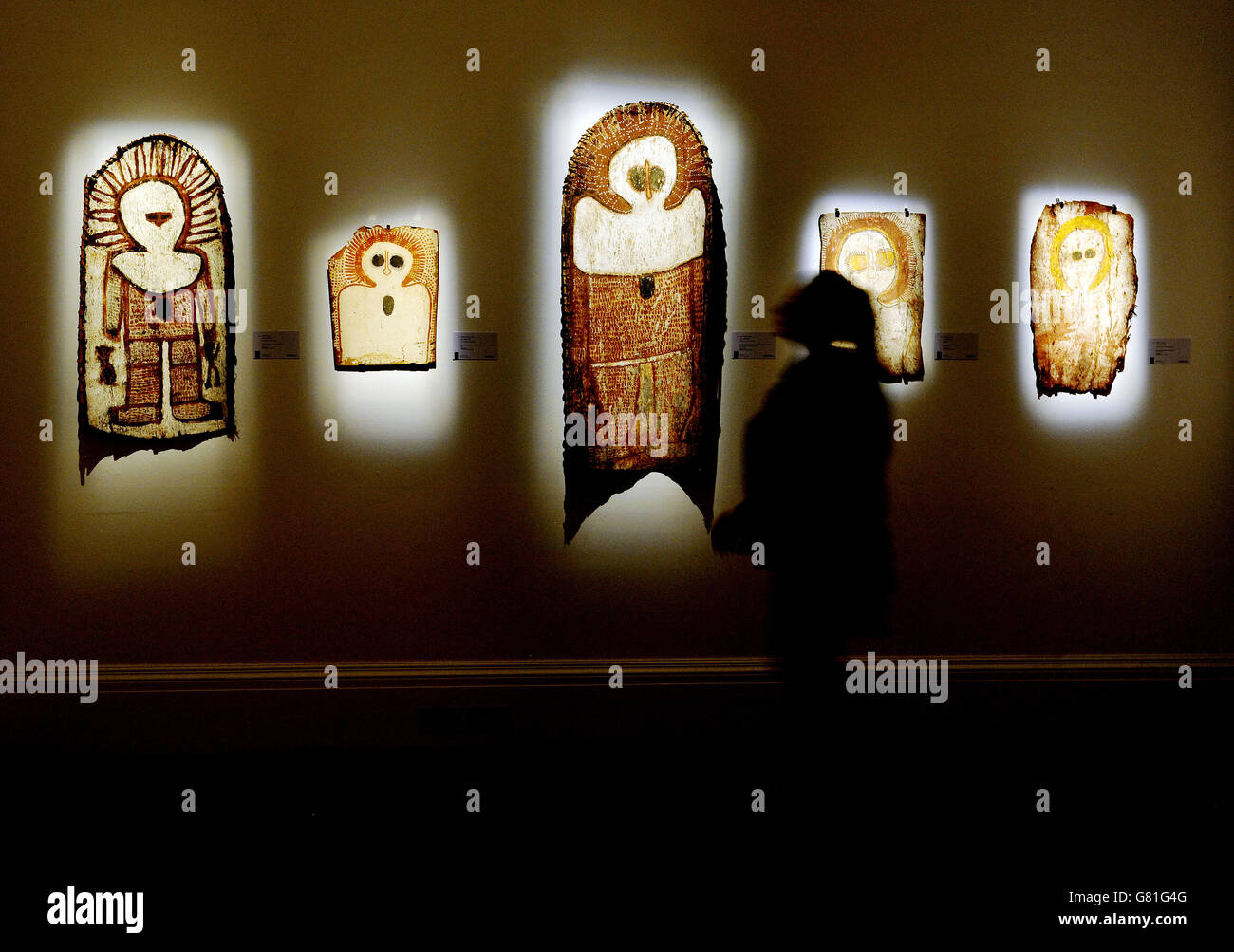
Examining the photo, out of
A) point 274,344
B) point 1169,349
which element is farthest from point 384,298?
point 1169,349

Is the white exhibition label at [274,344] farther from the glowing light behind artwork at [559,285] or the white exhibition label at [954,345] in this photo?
the white exhibition label at [954,345]

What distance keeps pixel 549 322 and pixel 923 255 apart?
1502 mm

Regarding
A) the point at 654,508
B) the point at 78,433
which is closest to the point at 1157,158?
the point at 654,508

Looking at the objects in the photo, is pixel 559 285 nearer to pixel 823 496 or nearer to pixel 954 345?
pixel 823 496

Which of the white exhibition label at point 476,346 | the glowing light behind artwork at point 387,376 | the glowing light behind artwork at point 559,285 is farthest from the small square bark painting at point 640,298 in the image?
the glowing light behind artwork at point 387,376

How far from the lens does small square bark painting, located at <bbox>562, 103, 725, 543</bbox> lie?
303cm

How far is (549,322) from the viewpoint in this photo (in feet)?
10.1

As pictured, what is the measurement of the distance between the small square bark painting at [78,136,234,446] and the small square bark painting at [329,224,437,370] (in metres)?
0.47

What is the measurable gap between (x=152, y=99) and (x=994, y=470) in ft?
11.8

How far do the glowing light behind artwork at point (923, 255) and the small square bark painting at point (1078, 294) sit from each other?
1.17ft

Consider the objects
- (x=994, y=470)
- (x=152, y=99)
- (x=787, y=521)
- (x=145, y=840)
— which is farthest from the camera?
(x=994, y=470)
